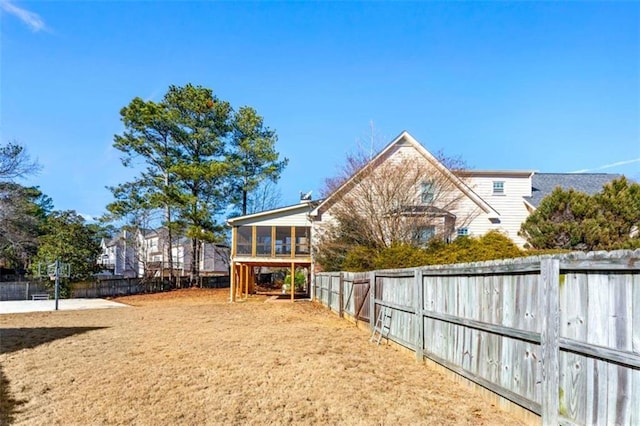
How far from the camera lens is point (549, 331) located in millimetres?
3527

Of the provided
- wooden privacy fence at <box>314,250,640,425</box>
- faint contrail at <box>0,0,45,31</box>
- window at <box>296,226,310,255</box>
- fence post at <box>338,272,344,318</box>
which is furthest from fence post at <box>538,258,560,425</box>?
window at <box>296,226,310,255</box>

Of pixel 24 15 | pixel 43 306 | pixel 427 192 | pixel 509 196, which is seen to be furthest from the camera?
pixel 509 196

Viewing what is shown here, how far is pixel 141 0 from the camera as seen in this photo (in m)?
9.71

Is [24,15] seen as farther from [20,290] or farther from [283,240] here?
[20,290]

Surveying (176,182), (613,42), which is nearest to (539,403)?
(613,42)

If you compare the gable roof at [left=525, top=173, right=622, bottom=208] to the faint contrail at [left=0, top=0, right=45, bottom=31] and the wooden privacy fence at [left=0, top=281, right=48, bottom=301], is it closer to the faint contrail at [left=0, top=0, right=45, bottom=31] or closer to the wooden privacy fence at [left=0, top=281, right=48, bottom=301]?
the faint contrail at [left=0, top=0, right=45, bottom=31]

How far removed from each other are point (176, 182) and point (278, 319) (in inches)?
695

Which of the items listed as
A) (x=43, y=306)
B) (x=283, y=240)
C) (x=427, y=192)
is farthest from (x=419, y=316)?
(x=43, y=306)

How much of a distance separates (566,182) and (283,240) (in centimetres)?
1645

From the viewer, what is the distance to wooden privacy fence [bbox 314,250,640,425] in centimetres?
286

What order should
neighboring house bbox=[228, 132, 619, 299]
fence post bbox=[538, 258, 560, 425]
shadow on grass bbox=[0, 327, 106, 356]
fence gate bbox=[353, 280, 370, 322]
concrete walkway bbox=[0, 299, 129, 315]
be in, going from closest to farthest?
fence post bbox=[538, 258, 560, 425]
shadow on grass bbox=[0, 327, 106, 356]
fence gate bbox=[353, 280, 370, 322]
concrete walkway bbox=[0, 299, 129, 315]
neighboring house bbox=[228, 132, 619, 299]

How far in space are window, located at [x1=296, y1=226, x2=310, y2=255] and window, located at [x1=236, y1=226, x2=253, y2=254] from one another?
2.43 meters

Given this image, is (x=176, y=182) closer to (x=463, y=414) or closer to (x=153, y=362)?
(x=153, y=362)

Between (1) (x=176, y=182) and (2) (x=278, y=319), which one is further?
(1) (x=176, y=182)
